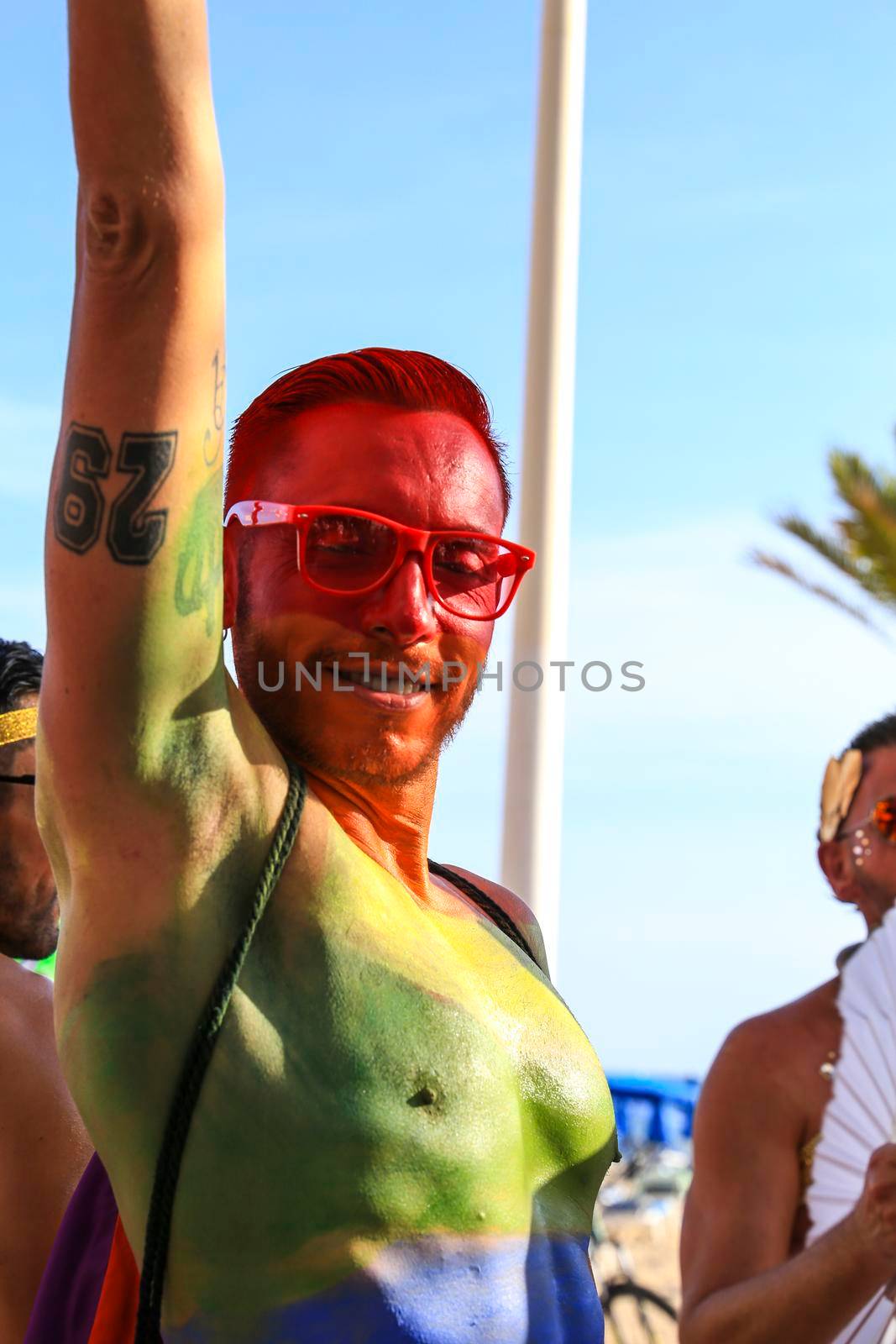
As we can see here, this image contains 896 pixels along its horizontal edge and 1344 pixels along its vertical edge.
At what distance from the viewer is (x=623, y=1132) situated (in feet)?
42.0

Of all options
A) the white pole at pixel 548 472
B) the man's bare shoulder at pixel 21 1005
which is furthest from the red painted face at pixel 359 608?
the white pole at pixel 548 472

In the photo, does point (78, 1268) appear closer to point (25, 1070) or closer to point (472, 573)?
point (25, 1070)

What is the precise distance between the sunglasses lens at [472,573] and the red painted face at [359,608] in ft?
0.08

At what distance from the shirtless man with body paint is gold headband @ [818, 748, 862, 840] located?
5.03ft

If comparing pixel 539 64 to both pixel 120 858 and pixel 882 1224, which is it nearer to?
pixel 882 1224

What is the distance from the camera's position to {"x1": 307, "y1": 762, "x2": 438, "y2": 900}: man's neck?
1979 millimetres

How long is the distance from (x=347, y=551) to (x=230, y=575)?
22 cm

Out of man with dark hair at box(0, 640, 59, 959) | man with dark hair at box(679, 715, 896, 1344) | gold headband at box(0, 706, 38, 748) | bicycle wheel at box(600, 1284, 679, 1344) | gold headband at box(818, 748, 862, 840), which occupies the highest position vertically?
gold headband at box(0, 706, 38, 748)

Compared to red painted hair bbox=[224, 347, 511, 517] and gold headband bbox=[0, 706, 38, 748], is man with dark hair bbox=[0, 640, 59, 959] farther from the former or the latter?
red painted hair bbox=[224, 347, 511, 517]

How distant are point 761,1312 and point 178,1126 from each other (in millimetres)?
1550

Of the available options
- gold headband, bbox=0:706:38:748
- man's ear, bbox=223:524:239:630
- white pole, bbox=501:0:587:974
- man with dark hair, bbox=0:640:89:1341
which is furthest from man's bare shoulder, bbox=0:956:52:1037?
white pole, bbox=501:0:587:974

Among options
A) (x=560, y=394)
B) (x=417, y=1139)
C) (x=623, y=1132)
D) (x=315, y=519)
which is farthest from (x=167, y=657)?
(x=623, y=1132)

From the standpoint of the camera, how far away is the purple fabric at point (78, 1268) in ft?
6.34

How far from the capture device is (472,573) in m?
2.08
